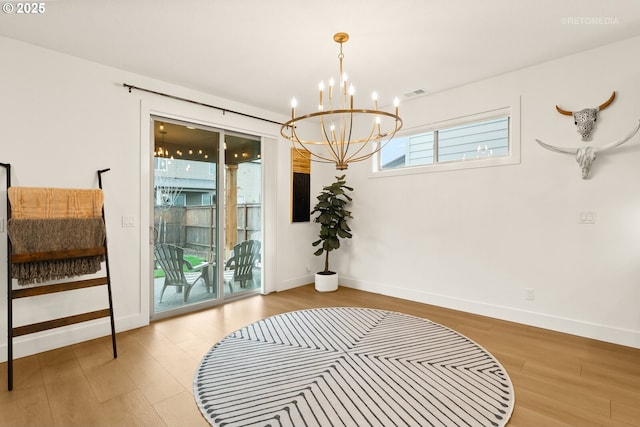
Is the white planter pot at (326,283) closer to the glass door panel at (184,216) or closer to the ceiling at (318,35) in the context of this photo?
the glass door panel at (184,216)

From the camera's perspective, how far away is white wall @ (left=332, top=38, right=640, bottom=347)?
2848 mm

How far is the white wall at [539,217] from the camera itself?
285cm

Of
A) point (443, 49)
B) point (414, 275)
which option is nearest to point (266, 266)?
point (414, 275)

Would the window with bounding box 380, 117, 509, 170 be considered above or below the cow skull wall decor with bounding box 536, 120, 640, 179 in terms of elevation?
above

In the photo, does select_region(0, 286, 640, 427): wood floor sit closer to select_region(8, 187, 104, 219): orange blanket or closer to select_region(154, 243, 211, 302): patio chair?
select_region(154, 243, 211, 302): patio chair

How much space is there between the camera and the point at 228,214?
4.34 meters

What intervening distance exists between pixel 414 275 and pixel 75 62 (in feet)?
14.6

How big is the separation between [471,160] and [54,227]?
427 cm

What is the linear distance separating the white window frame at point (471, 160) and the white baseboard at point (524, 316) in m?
1.62

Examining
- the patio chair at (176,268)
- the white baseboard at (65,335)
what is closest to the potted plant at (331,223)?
the patio chair at (176,268)

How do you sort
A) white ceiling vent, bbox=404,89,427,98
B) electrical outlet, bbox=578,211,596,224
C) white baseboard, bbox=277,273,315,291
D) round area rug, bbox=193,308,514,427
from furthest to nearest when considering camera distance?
white baseboard, bbox=277,273,315,291, white ceiling vent, bbox=404,89,427,98, electrical outlet, bbox=578,211,596,224, round area rug, bbox=193,308,514,427

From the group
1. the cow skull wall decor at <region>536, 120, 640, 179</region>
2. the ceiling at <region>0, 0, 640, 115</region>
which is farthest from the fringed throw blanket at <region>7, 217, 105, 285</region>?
the cow skull wall decor at <region>536, 120, 640, 179</region>

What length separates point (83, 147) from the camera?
9.86 ft

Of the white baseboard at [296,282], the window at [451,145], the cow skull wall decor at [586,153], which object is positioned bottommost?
the white baseboard at [296,282]
